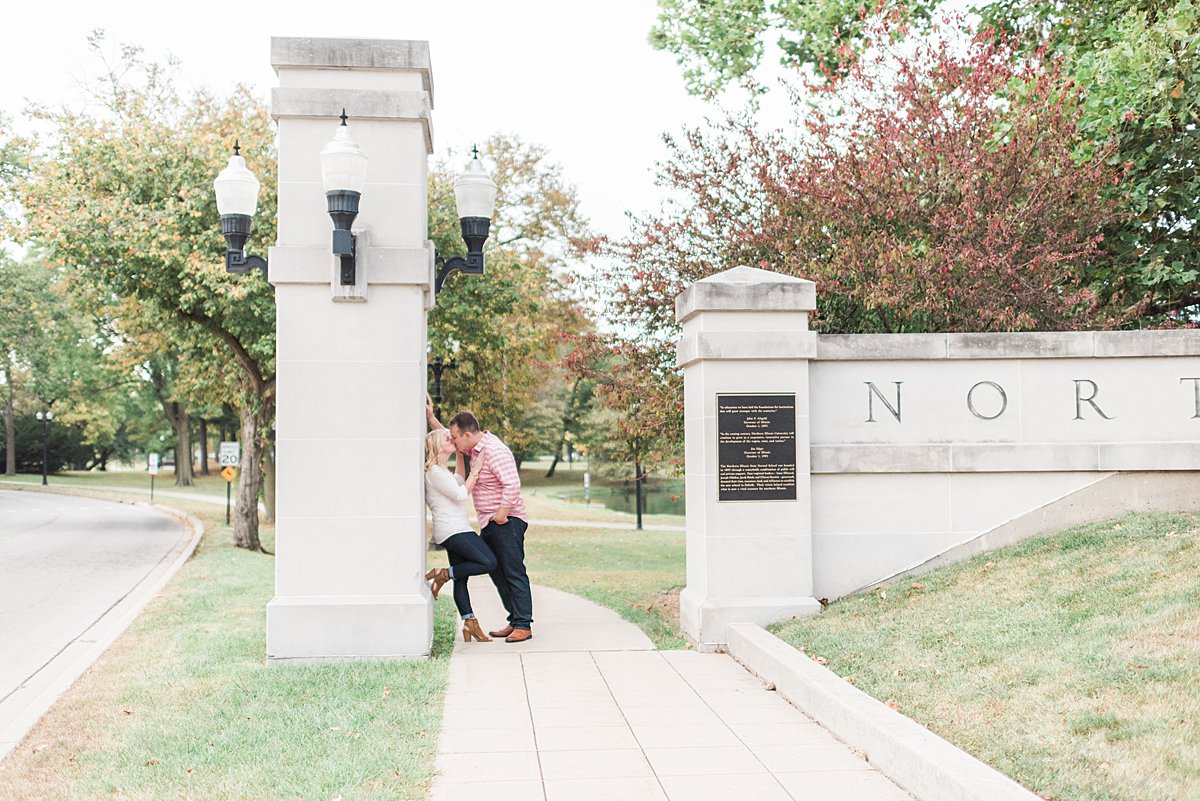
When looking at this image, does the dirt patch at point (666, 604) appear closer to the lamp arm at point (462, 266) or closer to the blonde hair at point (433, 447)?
the blonde hair at point (433, 447)

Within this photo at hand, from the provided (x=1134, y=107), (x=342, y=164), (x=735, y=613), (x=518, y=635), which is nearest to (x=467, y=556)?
(x=518, y=635)

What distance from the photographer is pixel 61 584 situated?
14664 mm

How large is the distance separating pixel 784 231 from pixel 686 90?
10289 mm

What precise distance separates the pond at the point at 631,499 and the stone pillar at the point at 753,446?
104 feet

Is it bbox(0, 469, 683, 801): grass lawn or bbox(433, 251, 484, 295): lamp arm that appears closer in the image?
bbox(0, 469, 683, 801): grass lawn

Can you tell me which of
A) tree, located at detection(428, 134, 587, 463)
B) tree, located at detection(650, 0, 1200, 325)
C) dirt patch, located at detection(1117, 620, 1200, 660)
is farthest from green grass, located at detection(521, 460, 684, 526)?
dirt patch, located at detection(1117, 620, 1200, 660)

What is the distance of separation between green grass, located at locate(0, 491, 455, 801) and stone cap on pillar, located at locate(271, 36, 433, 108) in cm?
462

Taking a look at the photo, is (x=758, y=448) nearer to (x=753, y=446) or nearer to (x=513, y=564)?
(x=753, y=446)

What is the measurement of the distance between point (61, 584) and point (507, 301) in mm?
9870

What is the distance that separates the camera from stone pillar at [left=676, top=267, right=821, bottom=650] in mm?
8477

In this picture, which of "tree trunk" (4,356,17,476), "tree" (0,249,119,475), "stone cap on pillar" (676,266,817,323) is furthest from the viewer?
"tree trunk" (4,356,17,476)

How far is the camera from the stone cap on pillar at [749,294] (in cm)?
849

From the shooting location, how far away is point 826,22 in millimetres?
17375

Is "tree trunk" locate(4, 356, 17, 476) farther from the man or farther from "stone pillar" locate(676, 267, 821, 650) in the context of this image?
"stone pillar" locate(676, 267, 821, 650)
